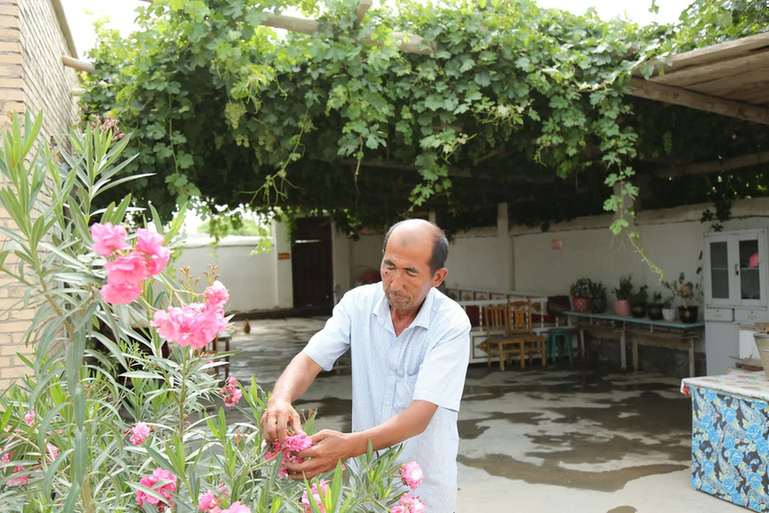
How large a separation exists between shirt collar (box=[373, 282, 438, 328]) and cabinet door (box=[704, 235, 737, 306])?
6.46 meters

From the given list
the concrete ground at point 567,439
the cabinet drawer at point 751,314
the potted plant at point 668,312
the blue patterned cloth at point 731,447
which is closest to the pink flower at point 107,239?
the concrete ground at point 567,439

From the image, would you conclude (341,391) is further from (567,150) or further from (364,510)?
(364,510)

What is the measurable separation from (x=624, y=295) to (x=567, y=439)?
3.95m

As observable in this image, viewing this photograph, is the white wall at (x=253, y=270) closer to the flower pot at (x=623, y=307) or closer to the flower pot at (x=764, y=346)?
the flower pot at (x=623, y=307)

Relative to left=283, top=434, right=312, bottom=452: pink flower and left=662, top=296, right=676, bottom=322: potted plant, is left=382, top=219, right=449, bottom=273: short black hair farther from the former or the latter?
left=662, top=296, right=676, bottom=322: potted plant

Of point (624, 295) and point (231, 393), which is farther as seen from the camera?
point (624, 295)

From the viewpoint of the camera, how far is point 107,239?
1.12 metres

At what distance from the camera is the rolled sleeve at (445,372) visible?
5.55 feet

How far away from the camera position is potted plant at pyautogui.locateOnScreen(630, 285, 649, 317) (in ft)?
28.4

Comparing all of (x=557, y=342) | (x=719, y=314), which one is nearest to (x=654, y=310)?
(x=719, y=314)

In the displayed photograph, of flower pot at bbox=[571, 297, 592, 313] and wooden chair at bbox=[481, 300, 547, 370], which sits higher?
flower pot at bbox=[571, 297, 592, 313]

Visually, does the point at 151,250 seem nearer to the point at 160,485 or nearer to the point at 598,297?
the point at 160,485

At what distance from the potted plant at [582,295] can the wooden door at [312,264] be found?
31.0 feet

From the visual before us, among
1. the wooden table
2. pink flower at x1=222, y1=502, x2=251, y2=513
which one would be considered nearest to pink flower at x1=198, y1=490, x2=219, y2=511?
pink flower at x1=222, y1=502, x2=251, y2=513
